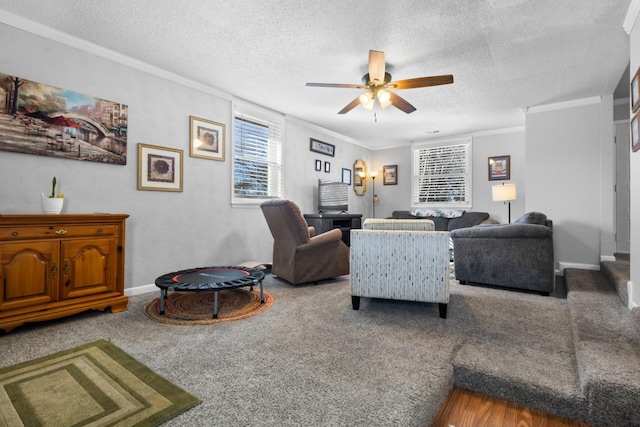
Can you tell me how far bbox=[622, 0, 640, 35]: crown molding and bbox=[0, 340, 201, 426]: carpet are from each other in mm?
3790

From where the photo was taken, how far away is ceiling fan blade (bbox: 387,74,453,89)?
9.12 ft

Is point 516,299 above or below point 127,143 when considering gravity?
below

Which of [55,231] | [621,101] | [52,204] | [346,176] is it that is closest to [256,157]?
[346,176]

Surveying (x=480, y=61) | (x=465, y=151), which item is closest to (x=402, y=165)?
(x=465, y=151)

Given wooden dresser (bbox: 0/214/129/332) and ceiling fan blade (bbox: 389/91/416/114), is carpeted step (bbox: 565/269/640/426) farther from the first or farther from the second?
wooden dresser (bbox: 0/214/129/332)

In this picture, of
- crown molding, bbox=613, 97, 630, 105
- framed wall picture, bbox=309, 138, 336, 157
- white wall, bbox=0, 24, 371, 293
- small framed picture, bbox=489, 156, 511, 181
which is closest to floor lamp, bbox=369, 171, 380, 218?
framed wall picture, bbox=309, 138, 336, 157

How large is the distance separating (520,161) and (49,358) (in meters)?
6.86

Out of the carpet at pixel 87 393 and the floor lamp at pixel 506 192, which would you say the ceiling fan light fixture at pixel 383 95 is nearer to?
the floor lamp at pixel 506 192

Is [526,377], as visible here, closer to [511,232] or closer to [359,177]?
[511,232]

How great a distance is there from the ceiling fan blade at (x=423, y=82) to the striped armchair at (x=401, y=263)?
4.38 feet

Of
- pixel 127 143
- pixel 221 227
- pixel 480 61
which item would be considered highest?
pixel 480 61

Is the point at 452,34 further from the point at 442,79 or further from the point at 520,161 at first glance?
the point at 520,161

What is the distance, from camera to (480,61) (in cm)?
316

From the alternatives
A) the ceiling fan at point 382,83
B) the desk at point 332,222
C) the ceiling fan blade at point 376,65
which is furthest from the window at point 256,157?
the ceiling fan blade at point 376,65
